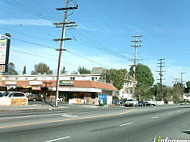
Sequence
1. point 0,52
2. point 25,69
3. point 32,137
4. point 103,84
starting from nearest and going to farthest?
1. point 32,137
2. point 0,52
3. point 103,84
4. point 25,69

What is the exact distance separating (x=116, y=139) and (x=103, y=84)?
48.0 meters

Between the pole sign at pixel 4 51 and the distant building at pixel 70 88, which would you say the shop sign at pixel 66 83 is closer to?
the distant building at pixel 70 88

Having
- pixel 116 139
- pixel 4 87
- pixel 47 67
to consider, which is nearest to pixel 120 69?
pixel 4 87

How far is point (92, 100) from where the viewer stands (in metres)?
53.8

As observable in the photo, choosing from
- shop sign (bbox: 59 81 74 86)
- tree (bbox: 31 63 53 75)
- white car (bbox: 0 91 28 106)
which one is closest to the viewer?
white car (bbox: 0 91 28 106)

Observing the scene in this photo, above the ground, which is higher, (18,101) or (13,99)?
(13,99)

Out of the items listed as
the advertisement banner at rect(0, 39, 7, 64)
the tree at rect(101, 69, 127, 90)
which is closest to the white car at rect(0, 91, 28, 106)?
the advertisement banner at rect(0, 39, 7, 64)

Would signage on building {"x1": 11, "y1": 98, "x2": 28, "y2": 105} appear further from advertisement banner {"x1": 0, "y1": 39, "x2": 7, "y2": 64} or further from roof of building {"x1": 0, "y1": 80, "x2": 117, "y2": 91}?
roof of building {"x1": 0, "y1": 80, "x2": 117, "y2": 91}

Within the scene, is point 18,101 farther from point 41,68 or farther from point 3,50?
point 41,68

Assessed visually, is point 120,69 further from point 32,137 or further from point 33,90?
point 32,137

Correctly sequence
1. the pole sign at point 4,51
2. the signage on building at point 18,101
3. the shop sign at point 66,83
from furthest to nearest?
the shop sign at point 66,83
the signage on building at point 18,101
the pole sign at point 4,51

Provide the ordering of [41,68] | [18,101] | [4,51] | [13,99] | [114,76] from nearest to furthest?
[4,51], [13,99], [18,101], [114,76], [41,68]

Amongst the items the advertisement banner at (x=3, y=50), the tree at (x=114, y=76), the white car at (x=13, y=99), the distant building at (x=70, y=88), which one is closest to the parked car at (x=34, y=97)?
the distant building at (x=70, y=88)

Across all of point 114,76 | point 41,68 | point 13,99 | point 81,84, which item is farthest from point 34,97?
point 41,68
